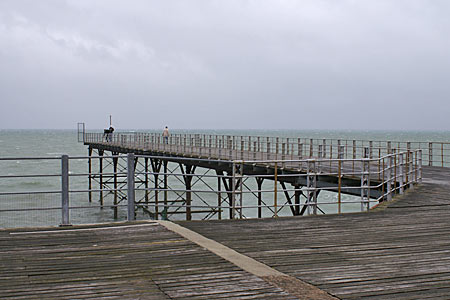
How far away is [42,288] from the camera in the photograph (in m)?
5.03

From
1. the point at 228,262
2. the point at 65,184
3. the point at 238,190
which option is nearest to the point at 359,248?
the point at 228,262

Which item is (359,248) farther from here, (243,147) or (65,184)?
(243,147)

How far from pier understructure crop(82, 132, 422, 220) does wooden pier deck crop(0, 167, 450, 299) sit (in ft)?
3.28

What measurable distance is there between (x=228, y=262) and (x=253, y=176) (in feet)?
16.3

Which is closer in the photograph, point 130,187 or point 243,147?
point 130,187

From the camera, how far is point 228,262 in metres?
6.00

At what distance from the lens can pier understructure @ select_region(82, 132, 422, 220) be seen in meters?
10.7

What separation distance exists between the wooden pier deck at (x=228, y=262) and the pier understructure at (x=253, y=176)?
3.28 ft

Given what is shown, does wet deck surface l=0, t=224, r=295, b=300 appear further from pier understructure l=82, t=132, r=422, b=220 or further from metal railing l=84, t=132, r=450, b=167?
metal railing l=84, t=132, r=450, b=167

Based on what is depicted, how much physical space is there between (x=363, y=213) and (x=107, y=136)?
3780cm

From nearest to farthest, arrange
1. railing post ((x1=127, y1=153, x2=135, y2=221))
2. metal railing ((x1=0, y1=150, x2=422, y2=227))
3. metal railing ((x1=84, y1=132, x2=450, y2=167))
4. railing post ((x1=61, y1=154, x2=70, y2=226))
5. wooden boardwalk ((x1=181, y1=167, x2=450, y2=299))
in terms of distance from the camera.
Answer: wooden boardwalk ((x1=181, y1=167, x2=450, y2=299)) < railing post ((x1=61, y1=154, x2=70, y2=226)) < railing post ((x1=127, y1=153, x2=135, y2=221)) < metal railing ((x1=0, y1=150, x2=422, y2=227)) < metal railing ((x1=84, y1=132, x2=450, y2=167))

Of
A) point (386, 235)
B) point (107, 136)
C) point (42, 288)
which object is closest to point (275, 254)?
point (386, 235)

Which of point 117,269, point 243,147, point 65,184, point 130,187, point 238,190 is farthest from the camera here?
point 243,147

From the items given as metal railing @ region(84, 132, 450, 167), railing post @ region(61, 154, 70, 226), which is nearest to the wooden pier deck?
railing post @ region(61, 154, 70, 226)
